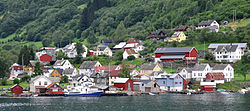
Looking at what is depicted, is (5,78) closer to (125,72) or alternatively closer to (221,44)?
(125,72)

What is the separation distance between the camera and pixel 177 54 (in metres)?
120

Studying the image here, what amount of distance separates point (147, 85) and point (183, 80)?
8.29 metres

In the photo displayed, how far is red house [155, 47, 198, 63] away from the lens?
118 m

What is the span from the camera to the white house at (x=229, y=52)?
113688 millimetres

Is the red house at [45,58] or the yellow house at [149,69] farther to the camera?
the red house at [45,58]

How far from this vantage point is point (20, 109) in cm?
6894

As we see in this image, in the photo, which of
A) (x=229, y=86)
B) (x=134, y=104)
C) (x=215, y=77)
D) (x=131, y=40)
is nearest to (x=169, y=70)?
(x=215, y=77)

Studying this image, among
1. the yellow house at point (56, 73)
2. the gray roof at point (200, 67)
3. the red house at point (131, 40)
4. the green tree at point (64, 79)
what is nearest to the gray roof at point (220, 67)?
the gray roof at point (200, 67)

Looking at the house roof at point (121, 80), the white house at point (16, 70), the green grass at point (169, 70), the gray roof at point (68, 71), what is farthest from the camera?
the white house at point (16, 70)

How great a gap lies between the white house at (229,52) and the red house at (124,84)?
3077 cm

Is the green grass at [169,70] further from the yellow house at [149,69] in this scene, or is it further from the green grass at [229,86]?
the green grass at [229,86]

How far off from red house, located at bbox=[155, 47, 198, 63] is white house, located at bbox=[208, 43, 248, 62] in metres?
5.99

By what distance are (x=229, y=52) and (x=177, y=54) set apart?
14.5 m

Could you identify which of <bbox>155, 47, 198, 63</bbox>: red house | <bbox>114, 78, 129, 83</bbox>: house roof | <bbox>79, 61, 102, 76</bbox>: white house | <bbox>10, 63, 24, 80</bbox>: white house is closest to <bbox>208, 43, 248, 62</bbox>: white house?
<bbox>155, 47, 198, 63</bbox>: red house
